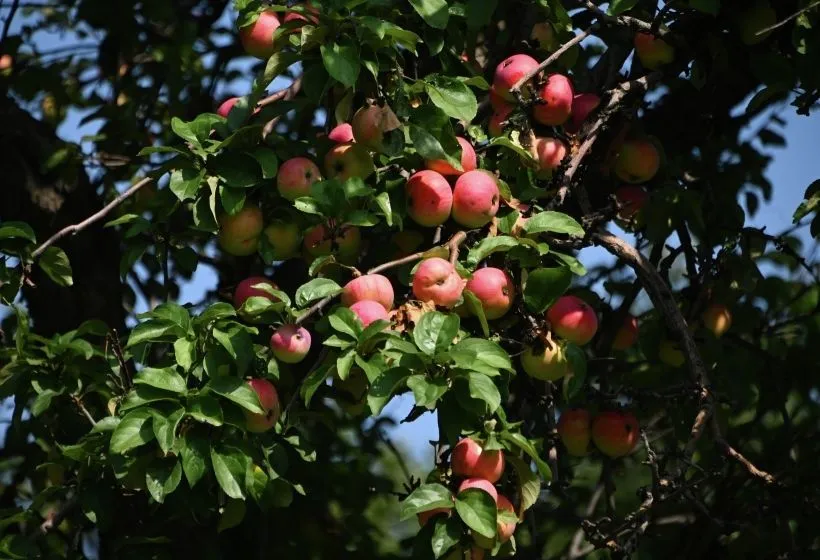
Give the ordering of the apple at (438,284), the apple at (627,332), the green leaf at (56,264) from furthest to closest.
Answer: the apple at (627,332) < the green leaf at (56,264) < the apple at (438,284)

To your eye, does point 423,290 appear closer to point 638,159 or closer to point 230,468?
point 230,468

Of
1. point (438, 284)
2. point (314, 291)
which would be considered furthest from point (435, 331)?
point (314, 291)

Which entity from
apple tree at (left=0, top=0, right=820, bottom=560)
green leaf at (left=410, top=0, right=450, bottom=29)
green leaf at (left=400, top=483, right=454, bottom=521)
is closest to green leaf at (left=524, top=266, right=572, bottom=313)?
apple tree at (left=0, top=0, right=820, bottom=560)

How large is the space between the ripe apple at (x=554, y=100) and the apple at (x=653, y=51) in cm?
19

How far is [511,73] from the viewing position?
2148mm

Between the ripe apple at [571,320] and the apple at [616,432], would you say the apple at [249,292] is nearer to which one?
the ripe apple at [571,320]

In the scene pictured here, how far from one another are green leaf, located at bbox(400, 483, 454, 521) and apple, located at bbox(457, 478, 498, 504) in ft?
0.08

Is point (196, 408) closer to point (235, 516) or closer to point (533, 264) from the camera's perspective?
point (235, 516)

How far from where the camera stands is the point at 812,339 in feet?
9.53

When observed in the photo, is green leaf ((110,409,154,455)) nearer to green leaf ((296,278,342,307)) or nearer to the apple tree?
the apple tree

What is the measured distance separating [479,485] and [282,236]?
545 mm

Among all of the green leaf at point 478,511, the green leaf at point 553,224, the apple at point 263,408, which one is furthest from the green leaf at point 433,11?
the green leaf at point 478,511

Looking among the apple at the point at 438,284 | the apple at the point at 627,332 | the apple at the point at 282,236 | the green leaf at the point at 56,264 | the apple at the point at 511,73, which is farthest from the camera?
the apple at the point at 627,332

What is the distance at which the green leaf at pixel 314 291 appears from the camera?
184cm
